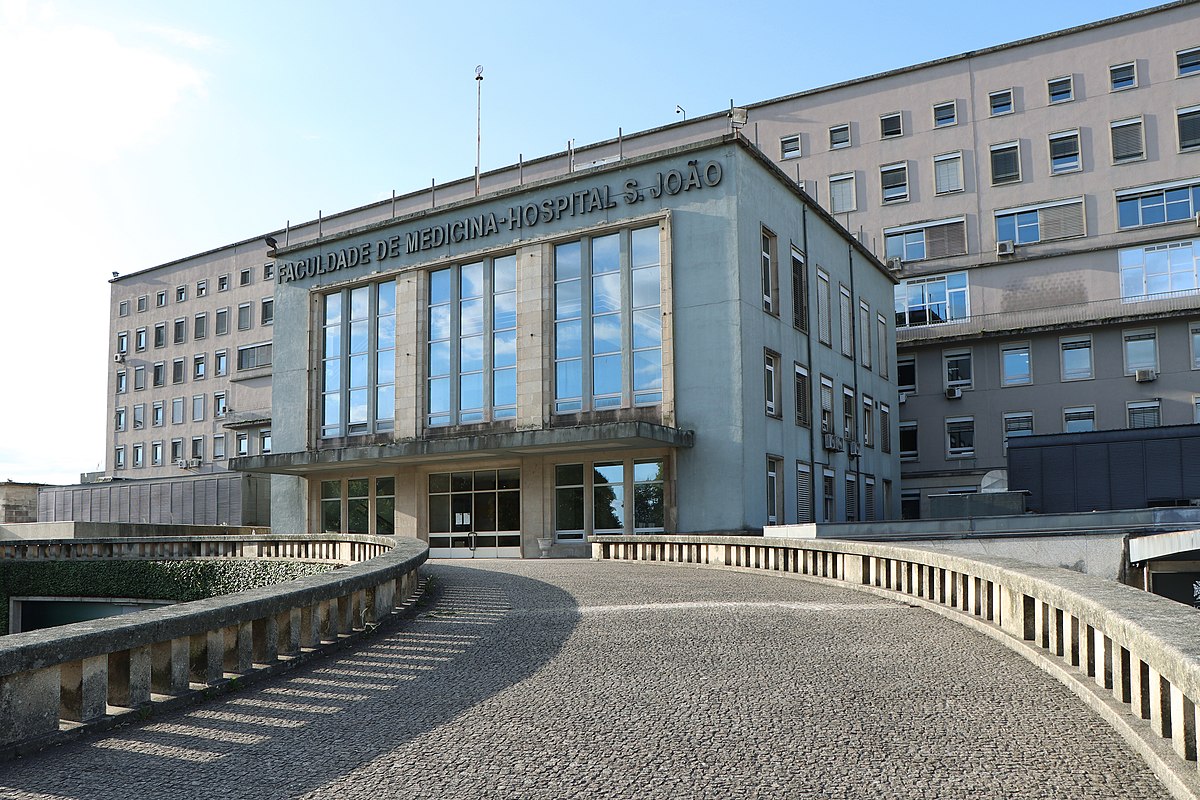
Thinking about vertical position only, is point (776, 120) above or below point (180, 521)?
above

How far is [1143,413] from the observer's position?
4147cm

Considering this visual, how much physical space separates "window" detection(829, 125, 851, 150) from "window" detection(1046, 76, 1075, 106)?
8376 millimetres

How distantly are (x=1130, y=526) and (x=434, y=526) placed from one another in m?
21.0

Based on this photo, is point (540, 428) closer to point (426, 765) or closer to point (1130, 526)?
point (1130, 526)

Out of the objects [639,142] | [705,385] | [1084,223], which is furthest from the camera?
[639,142]

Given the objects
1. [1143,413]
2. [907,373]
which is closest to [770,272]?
[907,373]

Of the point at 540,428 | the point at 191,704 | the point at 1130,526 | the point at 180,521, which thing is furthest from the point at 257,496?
the point at 191,704

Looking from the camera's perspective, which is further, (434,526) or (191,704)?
(434,526)

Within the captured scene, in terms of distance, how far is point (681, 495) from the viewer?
97.9 ft

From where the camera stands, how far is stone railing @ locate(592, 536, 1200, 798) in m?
4.78

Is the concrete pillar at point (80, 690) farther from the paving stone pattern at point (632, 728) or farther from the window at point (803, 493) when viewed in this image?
the window at point (803, 493)

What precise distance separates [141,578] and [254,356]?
39.0 m

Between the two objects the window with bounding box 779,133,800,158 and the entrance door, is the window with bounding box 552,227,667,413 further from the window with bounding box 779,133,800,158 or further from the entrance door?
the window with bounding box 779,133,800,158

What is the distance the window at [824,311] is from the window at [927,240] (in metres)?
12.3
